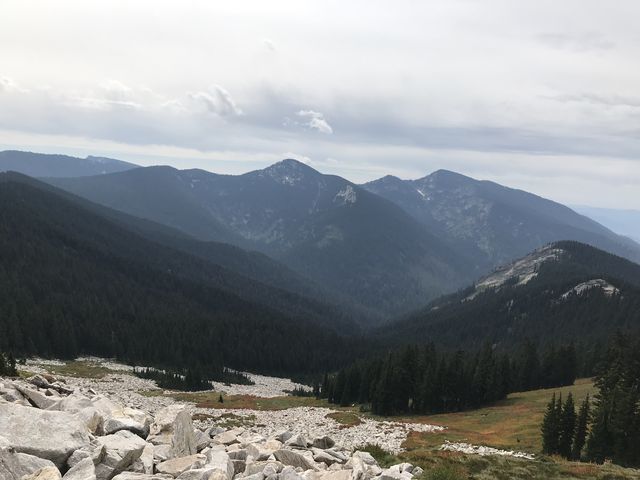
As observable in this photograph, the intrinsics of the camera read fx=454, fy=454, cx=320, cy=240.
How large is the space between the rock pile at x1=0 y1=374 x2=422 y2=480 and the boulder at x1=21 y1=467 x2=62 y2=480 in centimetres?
3

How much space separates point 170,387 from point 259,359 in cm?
8012

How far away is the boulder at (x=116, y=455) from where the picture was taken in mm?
16062

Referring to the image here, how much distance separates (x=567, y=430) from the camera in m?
52.7

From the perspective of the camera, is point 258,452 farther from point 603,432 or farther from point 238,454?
point 603,432

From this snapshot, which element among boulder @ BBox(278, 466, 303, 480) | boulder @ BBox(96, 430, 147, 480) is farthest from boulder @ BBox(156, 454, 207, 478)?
boulder @ BBox(278, 466, 303, 480)

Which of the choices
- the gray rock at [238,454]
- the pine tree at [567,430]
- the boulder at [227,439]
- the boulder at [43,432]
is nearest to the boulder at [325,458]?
the gray rock at [238,454]

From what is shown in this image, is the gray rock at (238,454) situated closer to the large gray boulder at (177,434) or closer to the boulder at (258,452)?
the boulder at (258,452)

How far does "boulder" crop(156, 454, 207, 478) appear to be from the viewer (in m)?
17.3

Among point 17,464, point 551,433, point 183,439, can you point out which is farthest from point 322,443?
point 551,433

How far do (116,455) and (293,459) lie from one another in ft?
27.6

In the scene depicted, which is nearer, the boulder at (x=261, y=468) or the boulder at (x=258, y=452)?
the boulder at (x=261, y=468)

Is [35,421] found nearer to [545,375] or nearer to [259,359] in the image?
[545,375]

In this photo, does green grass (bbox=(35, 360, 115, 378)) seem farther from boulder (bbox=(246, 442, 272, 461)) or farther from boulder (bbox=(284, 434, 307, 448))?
boulder (bbox=(246, 442, 272, 461))

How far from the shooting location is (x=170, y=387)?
4200 inches
